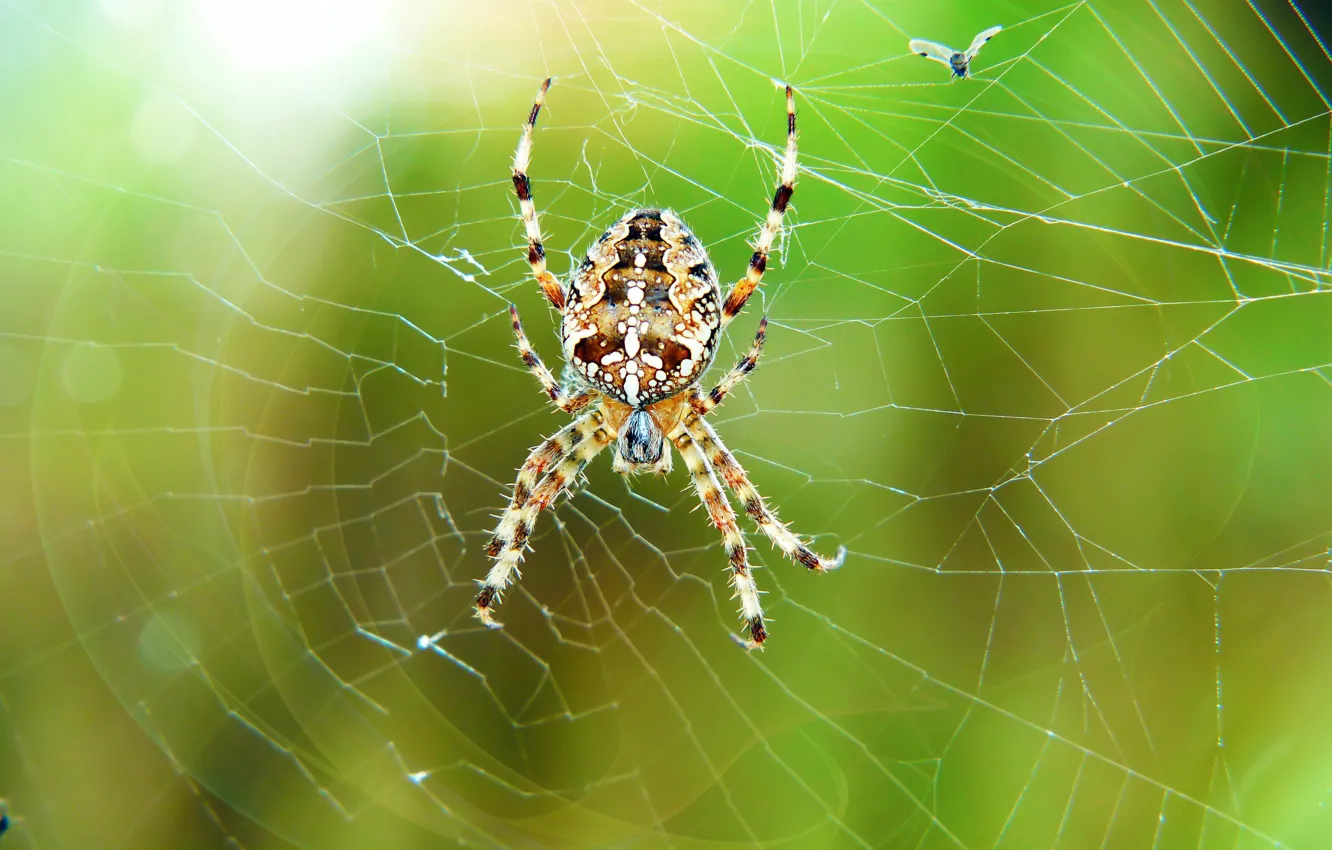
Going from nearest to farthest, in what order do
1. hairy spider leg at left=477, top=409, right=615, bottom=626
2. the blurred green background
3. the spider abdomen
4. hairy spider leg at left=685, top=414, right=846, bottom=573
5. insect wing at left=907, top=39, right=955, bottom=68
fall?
the spider abdomen, insect wing at left=907, top=39, right=955, bottom=68, the blurred green background, hairy spider leg at left=685, top=414, right=846, bottom=573, hairy spider leg at left=477, top=409, right=615, bottom=626

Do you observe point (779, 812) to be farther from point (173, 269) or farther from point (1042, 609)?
point (173, 269)

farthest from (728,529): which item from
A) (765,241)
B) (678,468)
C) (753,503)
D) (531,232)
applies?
(531,232)

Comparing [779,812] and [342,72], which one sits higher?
[342,72]

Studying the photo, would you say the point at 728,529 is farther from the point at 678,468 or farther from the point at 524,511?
the point at 524,511

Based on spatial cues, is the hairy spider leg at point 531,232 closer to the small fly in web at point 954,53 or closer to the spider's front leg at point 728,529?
the spider's front leg at point 728,529

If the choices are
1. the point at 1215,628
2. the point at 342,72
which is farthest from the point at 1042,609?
the point at 342,72

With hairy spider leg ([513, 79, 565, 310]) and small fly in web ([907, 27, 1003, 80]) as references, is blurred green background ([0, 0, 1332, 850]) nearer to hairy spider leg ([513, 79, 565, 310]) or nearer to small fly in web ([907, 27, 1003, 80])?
small fly in web ([907, 27, 1003, 80])

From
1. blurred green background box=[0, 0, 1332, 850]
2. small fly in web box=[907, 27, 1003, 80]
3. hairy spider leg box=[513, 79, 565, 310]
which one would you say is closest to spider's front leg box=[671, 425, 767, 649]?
blurred green background box=[0, 0, 1332, 850]
